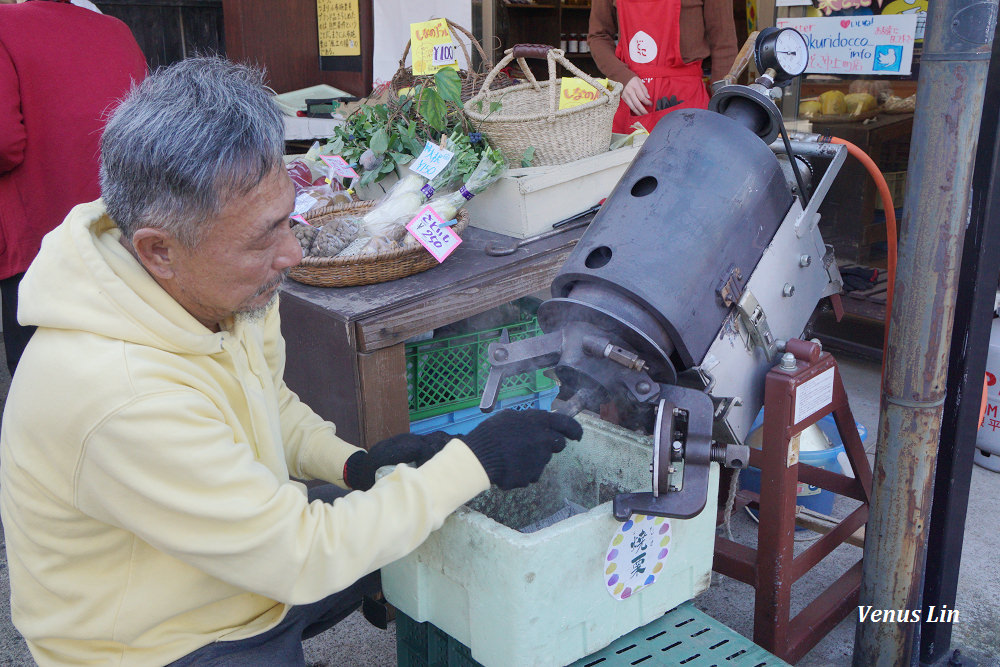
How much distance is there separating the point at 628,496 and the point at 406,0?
12.9 ft

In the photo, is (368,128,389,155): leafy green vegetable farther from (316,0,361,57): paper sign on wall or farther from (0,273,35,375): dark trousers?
(316,0,361,57): paper sign on wall

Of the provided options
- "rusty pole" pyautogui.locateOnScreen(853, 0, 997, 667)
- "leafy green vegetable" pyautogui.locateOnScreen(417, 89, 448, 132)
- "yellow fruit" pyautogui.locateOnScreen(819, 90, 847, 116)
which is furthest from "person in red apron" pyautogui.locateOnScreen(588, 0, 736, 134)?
"rusty pole" pyautogui.locateOnScreen(853, 0, 997, 667)

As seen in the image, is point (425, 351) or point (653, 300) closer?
point (653, 300)

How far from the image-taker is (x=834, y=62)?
11.3 feet

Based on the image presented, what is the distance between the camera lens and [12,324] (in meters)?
2.66

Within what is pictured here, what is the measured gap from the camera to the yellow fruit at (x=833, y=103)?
3.50 metres

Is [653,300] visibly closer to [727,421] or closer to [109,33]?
[727,421]

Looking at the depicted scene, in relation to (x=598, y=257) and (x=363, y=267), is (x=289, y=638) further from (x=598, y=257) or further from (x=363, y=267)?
(x=363, y=267)

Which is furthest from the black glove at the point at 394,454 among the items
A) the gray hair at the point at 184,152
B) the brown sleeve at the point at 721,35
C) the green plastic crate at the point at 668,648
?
the brown sleeve at the point at 721,35

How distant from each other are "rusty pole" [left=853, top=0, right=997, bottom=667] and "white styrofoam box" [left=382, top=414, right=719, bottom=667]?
1.46 ft

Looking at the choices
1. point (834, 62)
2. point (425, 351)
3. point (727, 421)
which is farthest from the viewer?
point (834, 62)

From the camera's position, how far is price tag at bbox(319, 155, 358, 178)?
287 cm

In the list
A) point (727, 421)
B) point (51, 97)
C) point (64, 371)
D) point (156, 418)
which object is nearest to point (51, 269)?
point (64, 371)

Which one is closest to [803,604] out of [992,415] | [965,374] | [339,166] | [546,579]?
[965,374]
